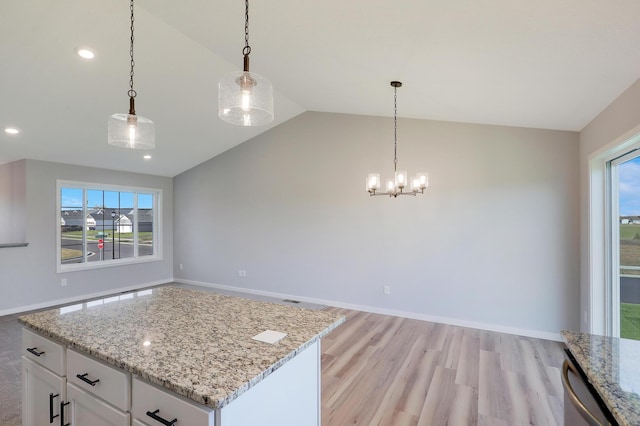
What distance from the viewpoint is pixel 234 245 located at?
6.07 metres

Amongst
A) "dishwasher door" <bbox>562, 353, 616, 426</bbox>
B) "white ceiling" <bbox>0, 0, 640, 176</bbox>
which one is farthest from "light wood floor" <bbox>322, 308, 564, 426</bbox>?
"white ceiling" <bbox>0, 0, 640, 176</bbox>

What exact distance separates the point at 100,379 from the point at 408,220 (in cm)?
396

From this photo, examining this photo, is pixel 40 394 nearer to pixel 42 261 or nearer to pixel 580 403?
pixel 580 403

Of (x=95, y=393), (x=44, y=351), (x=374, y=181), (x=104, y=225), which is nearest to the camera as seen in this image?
(x=95, y=393)

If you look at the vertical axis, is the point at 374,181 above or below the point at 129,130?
below

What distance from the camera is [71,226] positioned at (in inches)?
212

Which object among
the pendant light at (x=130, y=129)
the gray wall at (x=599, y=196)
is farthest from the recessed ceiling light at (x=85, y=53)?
the gray wall at (x=599, y=196)

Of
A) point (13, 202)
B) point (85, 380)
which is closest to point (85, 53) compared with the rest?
point (85, 380)

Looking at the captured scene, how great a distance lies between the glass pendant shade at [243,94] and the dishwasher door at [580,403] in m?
1.79

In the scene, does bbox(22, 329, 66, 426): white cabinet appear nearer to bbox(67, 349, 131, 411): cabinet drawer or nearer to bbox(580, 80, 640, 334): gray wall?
Answer: bbox(67, 349, 131, 411): cabinet drawer

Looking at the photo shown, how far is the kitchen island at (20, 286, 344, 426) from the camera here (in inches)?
40.9

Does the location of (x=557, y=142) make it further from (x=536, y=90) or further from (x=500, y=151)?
(x=536, y=90)

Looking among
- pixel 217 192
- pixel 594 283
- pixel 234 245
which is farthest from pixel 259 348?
pixel 217 192

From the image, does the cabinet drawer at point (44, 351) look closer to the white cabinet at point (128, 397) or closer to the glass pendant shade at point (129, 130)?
the white cabinet at point (128, 397)
